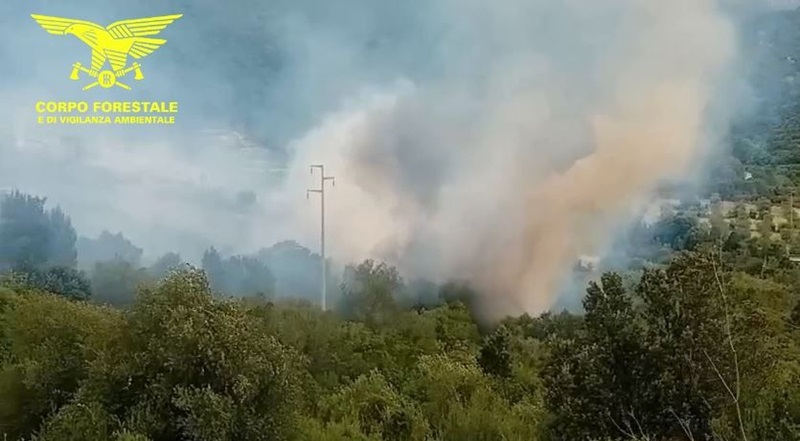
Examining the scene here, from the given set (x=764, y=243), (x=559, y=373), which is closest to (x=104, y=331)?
(x=559, y=373)

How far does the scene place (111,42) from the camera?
21.2 feet

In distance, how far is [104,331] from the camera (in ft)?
17.4

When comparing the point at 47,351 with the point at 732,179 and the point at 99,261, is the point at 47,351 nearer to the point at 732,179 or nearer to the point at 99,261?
the point at 99,261

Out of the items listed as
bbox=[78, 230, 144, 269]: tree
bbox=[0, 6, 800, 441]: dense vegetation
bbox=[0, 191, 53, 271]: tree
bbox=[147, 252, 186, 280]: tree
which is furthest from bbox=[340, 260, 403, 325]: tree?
bbox=[0, 191, 53, 271]: tree

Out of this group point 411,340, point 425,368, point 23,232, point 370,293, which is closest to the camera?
point 425,368

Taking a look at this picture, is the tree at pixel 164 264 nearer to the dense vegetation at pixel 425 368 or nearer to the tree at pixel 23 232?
the dense vegetation at pixel 425 368

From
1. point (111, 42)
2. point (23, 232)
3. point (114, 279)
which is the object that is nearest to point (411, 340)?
point (114, 279)

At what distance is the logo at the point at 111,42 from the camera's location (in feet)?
21.1

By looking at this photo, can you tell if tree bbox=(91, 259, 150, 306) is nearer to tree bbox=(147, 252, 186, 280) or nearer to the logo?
tree bbox=(147, 252, 186, 280)

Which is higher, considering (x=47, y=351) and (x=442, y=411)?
(x=47, y=351)

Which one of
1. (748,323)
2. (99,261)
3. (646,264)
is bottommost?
(748,323)

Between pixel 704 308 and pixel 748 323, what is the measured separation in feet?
0.82

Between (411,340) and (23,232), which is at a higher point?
(23,232)

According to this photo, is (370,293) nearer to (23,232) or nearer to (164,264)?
(164,264)
